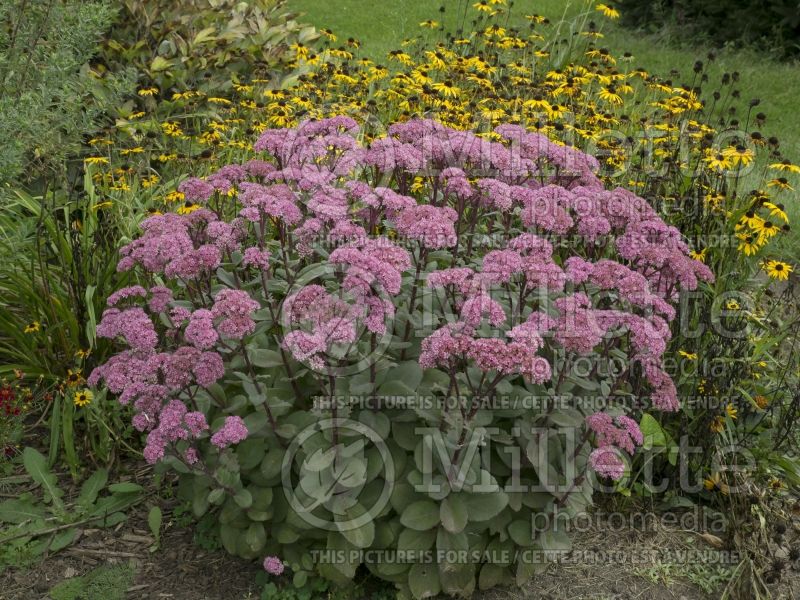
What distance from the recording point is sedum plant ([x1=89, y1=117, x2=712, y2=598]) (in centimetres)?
263

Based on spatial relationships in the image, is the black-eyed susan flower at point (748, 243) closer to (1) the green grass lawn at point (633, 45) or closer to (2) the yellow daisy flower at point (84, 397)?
(1) the green grass lawn at point (633, 45)

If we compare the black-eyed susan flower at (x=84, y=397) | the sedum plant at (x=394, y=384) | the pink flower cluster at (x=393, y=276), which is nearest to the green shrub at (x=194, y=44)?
the pink flower cluster at (x=393, y=276)

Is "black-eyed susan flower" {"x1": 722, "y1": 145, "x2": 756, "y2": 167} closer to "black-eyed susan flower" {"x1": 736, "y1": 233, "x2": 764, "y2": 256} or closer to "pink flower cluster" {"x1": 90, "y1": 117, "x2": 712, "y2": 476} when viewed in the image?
"black-eyed susan flower" {"x1": 736, "y1": 233, "x2": 764, "y2": 256}

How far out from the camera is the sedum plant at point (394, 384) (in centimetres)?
263

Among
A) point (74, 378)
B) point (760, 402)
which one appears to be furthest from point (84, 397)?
point (760, 402)

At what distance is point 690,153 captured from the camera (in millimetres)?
5363

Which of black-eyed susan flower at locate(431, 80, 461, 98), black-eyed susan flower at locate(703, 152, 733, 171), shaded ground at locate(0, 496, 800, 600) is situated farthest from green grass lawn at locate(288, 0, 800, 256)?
shaded ground at locate(0, 496, 800, 600)

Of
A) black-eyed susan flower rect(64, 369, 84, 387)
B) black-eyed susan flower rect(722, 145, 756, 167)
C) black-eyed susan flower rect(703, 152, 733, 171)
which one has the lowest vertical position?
black-eyed susan flower rect(64, 369, 84, 387)

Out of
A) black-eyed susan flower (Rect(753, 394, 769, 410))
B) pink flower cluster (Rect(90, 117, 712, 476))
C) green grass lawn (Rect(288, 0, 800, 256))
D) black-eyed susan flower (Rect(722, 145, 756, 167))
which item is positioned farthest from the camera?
green grass lawn (Rect(288, 0, 800, 256))

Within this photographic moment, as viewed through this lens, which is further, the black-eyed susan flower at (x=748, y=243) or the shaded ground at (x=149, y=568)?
the black-eyed susan flower at (x=748, y=243)

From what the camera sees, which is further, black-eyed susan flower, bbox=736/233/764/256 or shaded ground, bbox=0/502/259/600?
black-eyed susan flower, bbox=736/233/764/256

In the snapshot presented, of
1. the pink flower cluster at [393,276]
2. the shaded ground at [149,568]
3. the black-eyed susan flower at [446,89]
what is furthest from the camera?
the black-eyed susan flower at [446,89]

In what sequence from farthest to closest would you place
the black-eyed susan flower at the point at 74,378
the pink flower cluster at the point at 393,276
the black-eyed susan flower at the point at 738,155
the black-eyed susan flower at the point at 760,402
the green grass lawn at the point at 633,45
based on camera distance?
the green grass lawn at the point at 633,45 → the black-eyed susan flower at the point at 738,155 → the black-eyed susan flower at the point at 760,402 → the black-eyed susan flower at the point at 74,378 → the pink flower cluster at the point at 393,276

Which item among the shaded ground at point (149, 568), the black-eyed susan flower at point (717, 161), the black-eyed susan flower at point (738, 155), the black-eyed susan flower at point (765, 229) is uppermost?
the black-eyed susan flower at point (738, 155)
